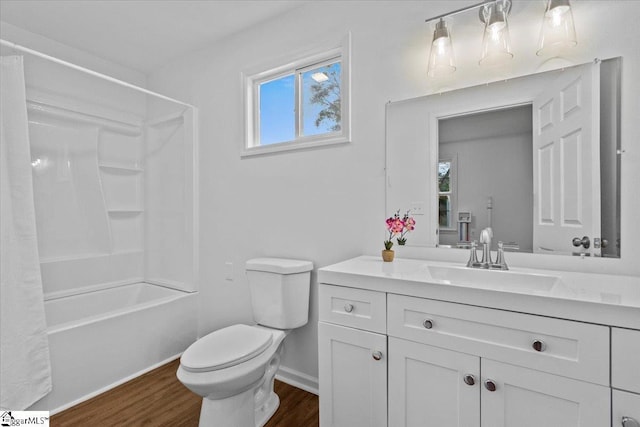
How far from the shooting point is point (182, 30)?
7.79 ft

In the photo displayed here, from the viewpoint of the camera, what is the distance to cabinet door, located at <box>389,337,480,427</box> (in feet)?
3.66

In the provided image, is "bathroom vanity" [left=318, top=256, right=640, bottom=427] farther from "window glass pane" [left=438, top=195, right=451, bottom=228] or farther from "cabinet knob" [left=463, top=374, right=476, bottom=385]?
"window glass pane" [left=438, top=195, right=451, bottom=228]

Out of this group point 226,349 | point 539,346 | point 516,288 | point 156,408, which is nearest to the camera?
point 539,346

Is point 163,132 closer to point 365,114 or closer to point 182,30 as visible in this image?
point 182,30

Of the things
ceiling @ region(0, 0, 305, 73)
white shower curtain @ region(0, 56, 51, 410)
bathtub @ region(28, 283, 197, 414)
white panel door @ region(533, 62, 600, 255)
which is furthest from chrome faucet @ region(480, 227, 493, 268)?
white shower curtain @ region(0, 56, 51, 410)

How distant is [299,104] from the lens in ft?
7.34

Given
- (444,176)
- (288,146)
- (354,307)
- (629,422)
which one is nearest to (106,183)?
(288,146)

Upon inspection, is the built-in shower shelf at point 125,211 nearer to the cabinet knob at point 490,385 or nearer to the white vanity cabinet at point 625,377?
the cabinet knob at point 490,385

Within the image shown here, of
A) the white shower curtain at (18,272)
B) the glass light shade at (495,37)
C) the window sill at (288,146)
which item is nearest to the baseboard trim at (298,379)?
the white shower curtain at (18,272)

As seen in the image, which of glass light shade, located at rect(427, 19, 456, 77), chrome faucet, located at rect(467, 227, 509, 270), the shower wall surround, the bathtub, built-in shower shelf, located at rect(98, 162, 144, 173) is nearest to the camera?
chrome faucet, located at rect(467, 227, 509, 270)

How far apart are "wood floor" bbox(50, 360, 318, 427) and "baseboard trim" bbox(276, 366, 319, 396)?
31mm

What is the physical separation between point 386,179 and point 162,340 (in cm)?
203

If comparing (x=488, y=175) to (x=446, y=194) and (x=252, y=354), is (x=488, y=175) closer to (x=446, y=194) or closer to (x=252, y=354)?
(x=446, y=194)

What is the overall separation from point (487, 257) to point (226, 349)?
1309 millimetres
